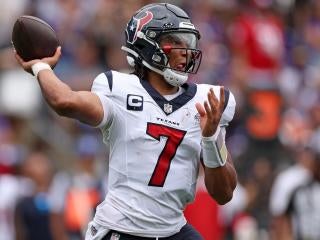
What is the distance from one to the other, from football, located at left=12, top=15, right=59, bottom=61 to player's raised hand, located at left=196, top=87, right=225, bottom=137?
784mm

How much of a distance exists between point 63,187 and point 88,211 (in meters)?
0.77

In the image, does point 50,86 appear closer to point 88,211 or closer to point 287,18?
point 88,211

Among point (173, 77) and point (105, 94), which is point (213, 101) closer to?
point (173, 77)

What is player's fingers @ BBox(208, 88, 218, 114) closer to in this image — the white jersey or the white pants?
the white jersey

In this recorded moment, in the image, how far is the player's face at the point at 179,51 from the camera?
6023 mm

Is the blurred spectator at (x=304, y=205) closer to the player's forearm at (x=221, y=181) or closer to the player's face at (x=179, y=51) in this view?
the player's forearm at (x=221, y=181)

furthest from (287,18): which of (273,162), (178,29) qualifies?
(178,29)

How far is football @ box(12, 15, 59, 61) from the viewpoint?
5699 millimetres

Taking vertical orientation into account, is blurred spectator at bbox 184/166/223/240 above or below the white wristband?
below

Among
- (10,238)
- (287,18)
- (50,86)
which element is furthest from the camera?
(287,18)

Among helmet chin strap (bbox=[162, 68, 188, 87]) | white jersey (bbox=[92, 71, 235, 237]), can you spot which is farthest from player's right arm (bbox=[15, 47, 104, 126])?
helmet chin strap (bbox=[162, 68, 188, 87])

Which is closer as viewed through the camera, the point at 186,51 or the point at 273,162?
the point at 186,51

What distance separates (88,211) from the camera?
10.9m

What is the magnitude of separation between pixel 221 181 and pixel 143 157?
42 centimetres
